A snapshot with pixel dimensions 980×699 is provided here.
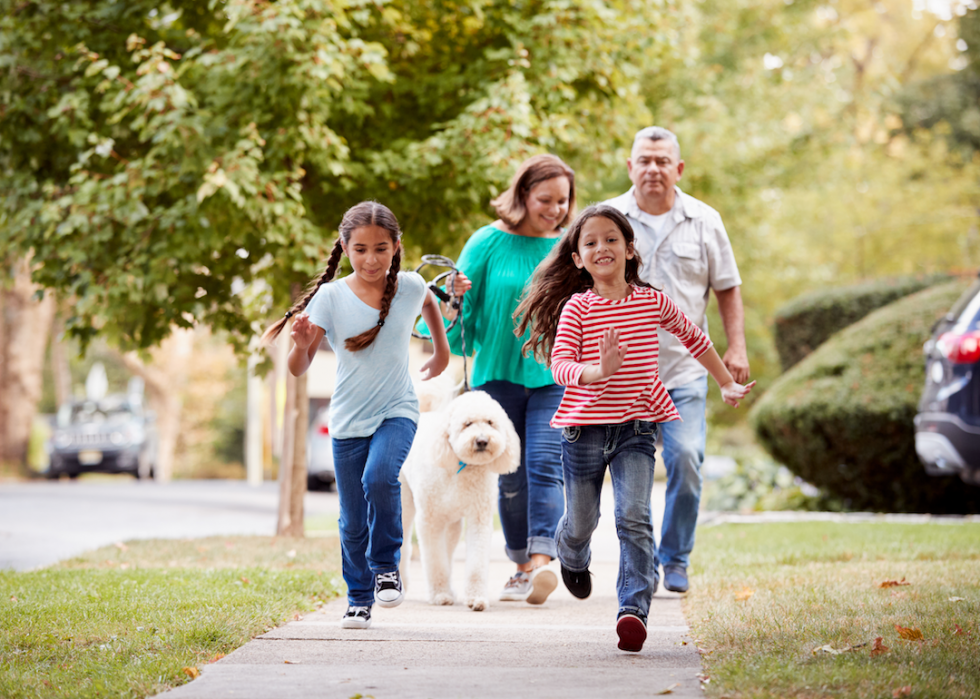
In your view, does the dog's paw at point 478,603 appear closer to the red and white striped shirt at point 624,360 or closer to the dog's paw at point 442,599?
the dog's paw at point 442,599

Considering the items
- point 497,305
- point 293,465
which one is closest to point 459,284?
point 497,305

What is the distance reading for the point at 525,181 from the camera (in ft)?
18.5

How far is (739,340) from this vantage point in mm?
5492

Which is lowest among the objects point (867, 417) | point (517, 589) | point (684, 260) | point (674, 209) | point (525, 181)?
point (517, 589)

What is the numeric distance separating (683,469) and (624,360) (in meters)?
1.31

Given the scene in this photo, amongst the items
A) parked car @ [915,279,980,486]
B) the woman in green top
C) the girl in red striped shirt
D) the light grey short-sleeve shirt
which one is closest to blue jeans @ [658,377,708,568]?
the light grey short-sleeve shirt

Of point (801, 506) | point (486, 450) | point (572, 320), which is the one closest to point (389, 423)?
point (486, 450)

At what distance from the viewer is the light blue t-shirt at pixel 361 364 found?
15.4 feet

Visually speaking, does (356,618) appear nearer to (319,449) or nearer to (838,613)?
(838,613)

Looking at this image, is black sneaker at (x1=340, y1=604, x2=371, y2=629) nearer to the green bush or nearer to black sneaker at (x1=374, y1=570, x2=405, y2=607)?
black sneaker at (x1=374, y1=570, x2=405, y2=607)

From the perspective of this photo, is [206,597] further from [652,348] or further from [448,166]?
[448,166]

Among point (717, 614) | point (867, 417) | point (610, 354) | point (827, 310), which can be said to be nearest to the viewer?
point (610, 354)

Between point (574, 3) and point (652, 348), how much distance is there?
15.6ft

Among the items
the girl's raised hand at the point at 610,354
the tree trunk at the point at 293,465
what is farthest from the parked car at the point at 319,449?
the girl's raised hand at the point at 610,354
